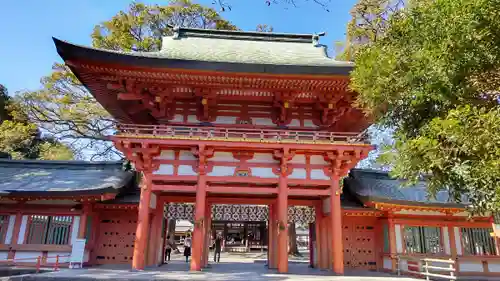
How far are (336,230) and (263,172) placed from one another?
3077 millimetres

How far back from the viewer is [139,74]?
10.8 m

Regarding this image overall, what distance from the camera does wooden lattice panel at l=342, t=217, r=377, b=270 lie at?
13.5 m

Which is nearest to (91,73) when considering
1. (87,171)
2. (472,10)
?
(87,171)

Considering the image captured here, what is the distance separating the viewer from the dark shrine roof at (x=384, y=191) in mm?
12656

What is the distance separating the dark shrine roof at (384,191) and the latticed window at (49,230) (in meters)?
11.0

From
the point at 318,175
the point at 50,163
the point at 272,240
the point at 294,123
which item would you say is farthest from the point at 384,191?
the point at 50,163

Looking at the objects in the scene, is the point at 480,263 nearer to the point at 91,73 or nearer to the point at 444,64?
the point at 444,64

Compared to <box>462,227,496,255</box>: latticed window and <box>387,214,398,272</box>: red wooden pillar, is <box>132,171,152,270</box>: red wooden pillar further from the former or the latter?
<box>462,227,496,255</box>: latticed window

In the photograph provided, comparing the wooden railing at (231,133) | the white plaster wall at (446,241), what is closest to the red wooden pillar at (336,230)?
the wooden railing at (231,133)

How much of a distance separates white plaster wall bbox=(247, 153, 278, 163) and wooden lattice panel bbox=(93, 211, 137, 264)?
538 centimetres

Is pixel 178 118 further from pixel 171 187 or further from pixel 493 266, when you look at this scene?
pixel 493 266

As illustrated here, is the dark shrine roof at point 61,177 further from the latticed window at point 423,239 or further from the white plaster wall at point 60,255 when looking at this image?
the latticed window at point 423,239

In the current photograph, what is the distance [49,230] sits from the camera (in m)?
12.4

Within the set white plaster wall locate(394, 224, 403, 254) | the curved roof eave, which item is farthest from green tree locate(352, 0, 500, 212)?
white plaster wall locate(394, 224, 403, 254)
